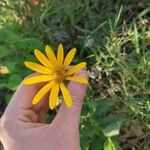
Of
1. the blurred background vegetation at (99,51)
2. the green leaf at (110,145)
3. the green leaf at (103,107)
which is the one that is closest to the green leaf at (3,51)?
the blurred background vegetation at (99,51)

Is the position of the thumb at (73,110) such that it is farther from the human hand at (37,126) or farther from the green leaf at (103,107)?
the green leaf at (103,107)

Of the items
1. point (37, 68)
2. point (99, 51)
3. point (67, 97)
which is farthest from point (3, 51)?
point (67, 97)

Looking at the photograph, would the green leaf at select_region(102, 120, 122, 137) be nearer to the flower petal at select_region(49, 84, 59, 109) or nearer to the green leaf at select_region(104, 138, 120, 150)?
the green leaf at select_region(104, 138, 120, 150)

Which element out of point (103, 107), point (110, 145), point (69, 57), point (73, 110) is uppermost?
point (69, 57)

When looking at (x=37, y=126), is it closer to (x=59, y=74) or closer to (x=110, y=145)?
(x=59, y=74)

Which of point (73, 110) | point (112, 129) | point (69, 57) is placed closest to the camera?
point (73, 110)

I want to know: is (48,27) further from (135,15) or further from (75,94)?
(75,94)

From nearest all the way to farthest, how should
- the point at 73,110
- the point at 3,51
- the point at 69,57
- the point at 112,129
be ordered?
the point at 73,110 < the point at 69,57 < the point at 112,129 < the point at 3,51
